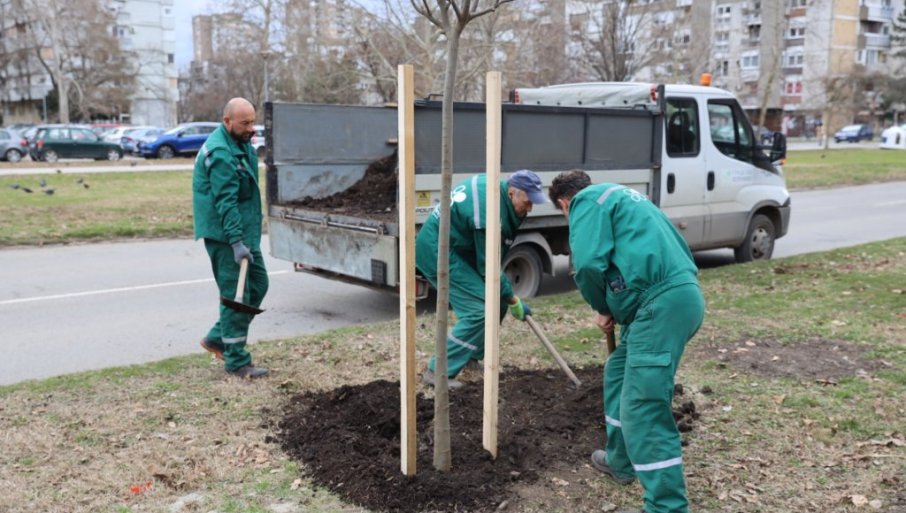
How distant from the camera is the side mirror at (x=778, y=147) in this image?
10.5 metres

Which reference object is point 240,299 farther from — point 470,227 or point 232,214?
point 470,227

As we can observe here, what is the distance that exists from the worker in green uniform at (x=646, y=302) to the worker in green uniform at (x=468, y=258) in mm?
1437

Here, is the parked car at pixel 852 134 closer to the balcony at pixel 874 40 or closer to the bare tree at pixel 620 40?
the balcony at pixel 874 40

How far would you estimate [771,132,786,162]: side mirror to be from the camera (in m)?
10.5

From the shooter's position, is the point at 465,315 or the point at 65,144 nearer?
the point at 465,315

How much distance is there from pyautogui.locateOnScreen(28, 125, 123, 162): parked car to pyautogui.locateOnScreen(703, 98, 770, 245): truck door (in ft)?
89.2

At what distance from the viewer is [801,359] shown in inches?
254

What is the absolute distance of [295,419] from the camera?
5.00 meters

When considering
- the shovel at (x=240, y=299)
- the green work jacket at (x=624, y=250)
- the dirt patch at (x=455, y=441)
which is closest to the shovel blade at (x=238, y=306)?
the shovel at (x=240, y=299)

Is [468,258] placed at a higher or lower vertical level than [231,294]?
higher

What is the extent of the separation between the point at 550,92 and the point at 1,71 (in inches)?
2626

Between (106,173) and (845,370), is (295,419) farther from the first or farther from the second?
(106,173)

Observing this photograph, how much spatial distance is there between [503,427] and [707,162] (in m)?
6.09

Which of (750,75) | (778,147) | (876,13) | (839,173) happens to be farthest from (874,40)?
(778,147)
